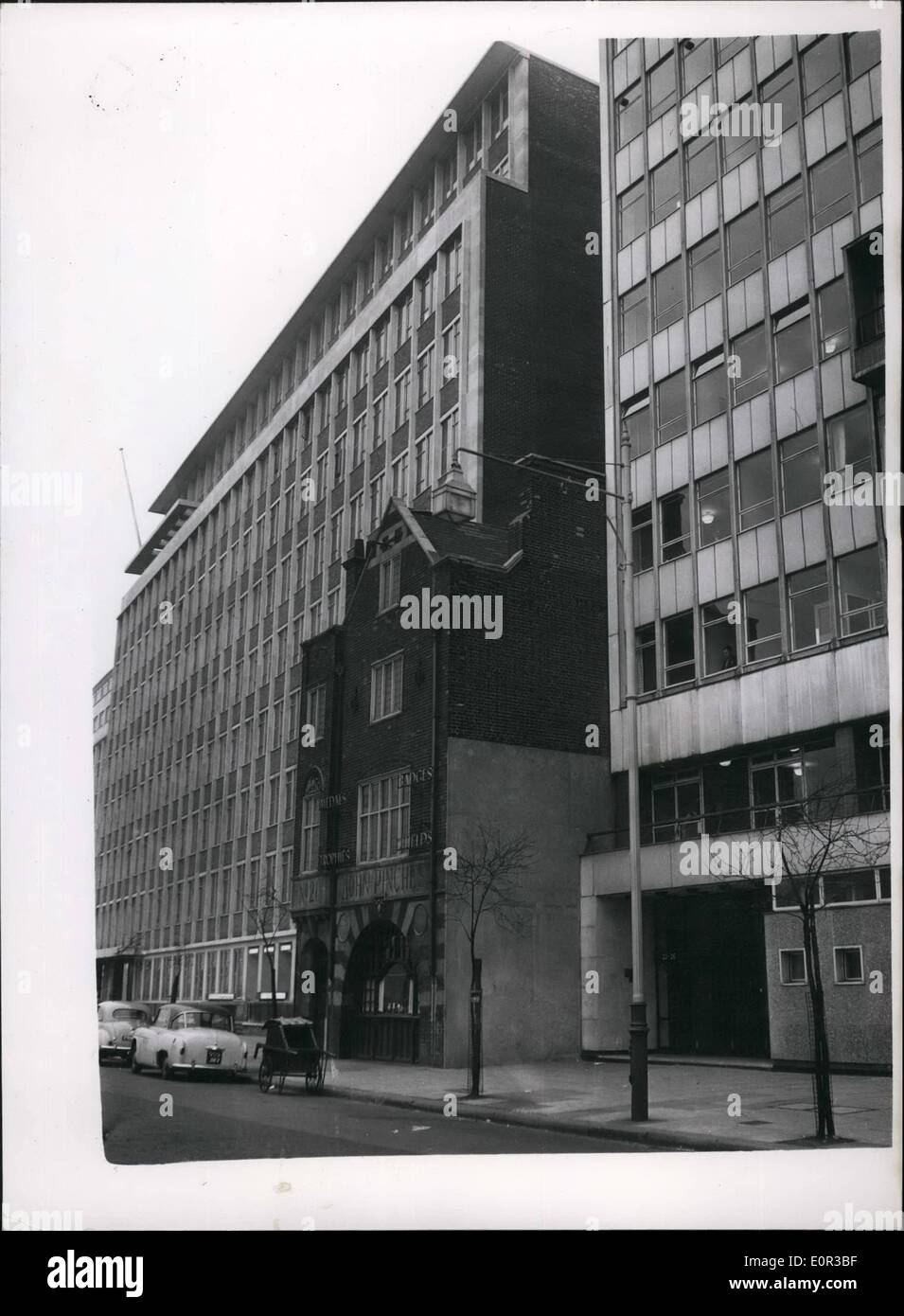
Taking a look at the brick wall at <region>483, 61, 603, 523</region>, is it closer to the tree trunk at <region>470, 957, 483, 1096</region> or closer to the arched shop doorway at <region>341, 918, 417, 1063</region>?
the arched shop doorway at <region>341, 918, 417, 1063</region>

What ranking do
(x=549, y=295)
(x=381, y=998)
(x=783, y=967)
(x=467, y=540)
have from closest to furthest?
(x=783, y=967), (x=381, y=998), (x=467, y=540), (x=549, y=295)

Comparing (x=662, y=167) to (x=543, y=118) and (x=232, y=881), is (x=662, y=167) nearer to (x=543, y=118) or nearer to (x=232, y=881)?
(x=543, y=118)

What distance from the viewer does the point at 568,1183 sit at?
401 inches

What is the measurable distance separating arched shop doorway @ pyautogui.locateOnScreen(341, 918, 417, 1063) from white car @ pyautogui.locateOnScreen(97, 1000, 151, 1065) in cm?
474

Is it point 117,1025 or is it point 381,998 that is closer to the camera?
point 117,1025

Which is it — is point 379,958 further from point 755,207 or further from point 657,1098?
point 755,207

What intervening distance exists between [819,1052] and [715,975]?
682 cm

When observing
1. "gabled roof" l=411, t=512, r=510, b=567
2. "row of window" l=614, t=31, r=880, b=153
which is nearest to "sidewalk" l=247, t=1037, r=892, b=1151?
"gabled roof" l=411, t=512, r=510, b=567

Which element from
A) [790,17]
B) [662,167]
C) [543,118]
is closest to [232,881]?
[790,17]

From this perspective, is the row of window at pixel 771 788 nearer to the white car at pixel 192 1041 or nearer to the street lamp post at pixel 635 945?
the street lamp post at pixel 635 945

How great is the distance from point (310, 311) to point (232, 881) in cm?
809

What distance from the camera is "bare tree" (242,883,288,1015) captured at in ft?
54.1

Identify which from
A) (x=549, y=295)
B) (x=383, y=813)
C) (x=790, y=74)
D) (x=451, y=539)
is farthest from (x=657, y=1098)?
(x=549, y=295)

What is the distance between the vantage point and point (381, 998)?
19062 millimetres
